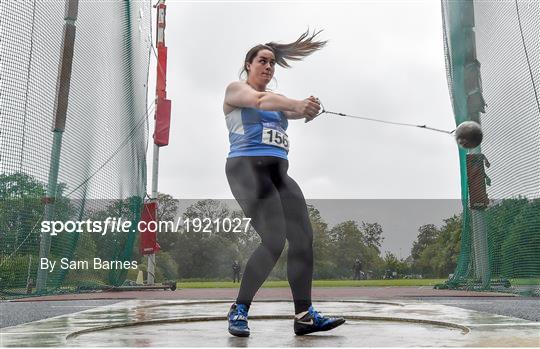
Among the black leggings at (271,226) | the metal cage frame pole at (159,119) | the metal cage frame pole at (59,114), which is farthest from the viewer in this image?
the metal cage frame pole at (159,119)

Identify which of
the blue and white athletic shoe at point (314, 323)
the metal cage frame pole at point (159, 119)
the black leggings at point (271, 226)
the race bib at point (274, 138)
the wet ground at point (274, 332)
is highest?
the metal cage frame pole at point (159, 119)

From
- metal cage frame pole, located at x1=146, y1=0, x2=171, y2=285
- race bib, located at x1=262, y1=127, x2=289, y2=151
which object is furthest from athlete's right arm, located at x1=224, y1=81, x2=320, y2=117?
metal cage frame pole, located at x1=146, y1=0, x2=171, y2=285

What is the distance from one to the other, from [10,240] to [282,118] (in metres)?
5.54

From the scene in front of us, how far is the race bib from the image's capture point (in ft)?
9.86

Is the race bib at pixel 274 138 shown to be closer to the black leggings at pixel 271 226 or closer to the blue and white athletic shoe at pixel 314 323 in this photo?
the black leggings at pixel 271 226

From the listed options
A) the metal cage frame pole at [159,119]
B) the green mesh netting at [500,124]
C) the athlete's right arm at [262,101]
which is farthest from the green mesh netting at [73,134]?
the green mesh netting at [500,124]

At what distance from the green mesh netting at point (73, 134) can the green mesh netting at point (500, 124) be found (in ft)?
16.5

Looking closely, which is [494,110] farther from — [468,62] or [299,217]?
[299,217]

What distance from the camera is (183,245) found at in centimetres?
3578

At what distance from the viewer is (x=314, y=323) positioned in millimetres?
2881

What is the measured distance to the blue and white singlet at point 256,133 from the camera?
301cm

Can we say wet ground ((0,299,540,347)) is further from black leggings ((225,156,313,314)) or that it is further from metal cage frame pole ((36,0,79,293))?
metal cage frame pole ((36,0,79,293))

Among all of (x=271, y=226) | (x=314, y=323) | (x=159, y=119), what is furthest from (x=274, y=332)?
(x=159, y=119)

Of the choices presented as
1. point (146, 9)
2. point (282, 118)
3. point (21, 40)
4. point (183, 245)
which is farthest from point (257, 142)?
point (183, 245)
